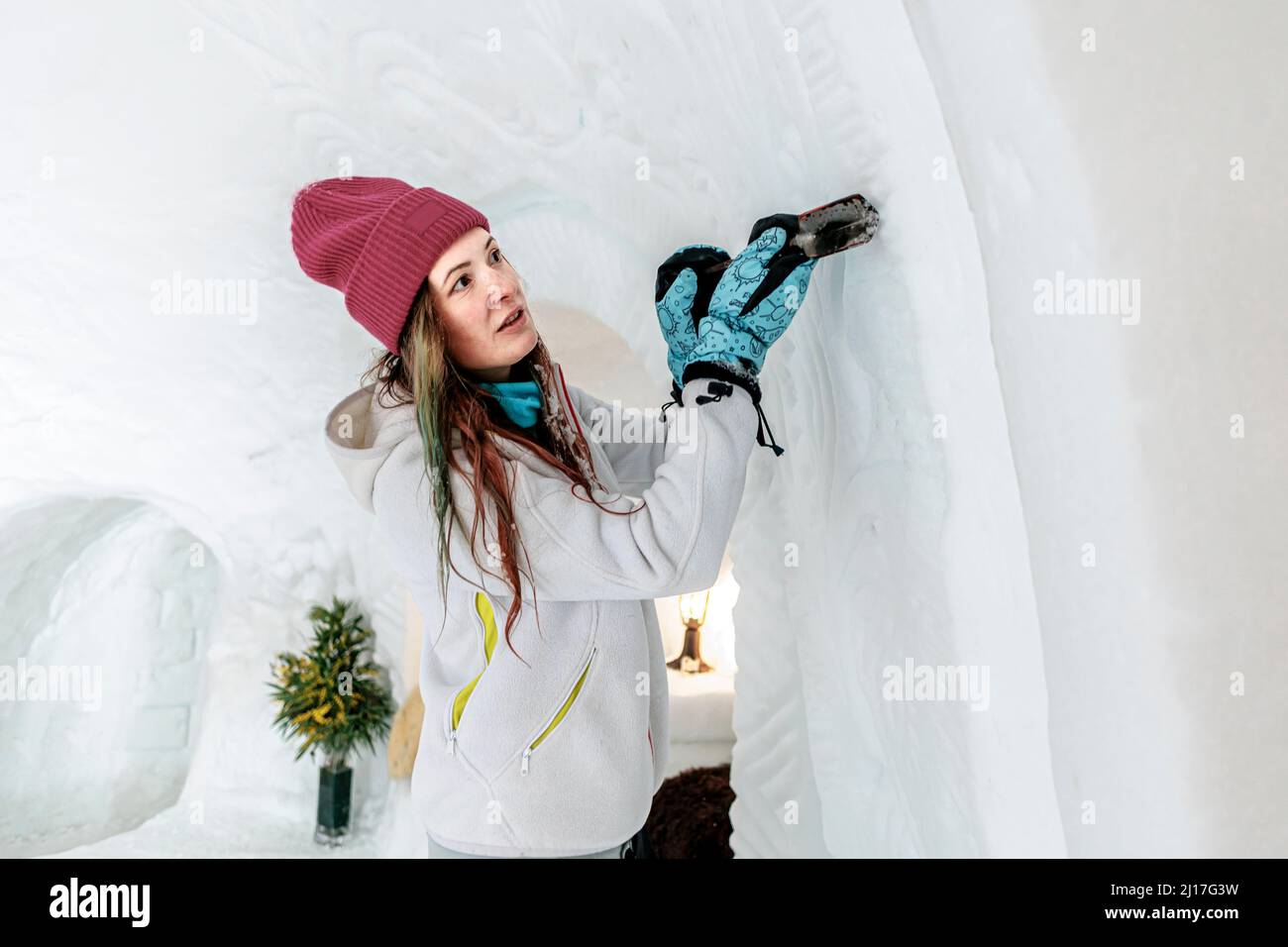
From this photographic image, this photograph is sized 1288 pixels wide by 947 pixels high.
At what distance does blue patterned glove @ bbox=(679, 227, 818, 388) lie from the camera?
1.22 metres

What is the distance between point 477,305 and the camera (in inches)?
47.6

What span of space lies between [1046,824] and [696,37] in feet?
4.48

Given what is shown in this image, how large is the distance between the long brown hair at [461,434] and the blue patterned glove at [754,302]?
0.22 meters

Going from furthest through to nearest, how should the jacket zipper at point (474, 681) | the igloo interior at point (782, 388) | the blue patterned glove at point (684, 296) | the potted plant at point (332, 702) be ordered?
the potted plant at point (332, 702), the blue patterned glove at point (684, 296), the jacket zipper at point (474, 681), the igloo interior at point (782, 388)

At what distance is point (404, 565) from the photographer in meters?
1.20

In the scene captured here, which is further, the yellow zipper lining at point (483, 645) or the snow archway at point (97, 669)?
the snow archway at point (97, 669)

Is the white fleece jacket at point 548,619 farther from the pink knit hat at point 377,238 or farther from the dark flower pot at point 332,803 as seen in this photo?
the dark flower pot at point 332,803

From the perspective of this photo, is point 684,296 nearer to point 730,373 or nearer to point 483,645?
point 730,373

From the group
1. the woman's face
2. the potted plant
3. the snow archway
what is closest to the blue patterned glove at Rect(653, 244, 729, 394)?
the woman's face

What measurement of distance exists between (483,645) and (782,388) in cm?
79

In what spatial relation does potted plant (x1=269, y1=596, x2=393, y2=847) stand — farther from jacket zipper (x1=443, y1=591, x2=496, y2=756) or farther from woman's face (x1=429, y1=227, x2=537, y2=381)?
woman's face (x1=429, y1=227, x2=537, y2=381)

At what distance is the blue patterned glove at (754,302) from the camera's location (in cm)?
122

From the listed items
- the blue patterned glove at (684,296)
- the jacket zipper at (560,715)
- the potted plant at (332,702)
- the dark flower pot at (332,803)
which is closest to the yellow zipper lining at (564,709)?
the jacket zipper at (560,715)
